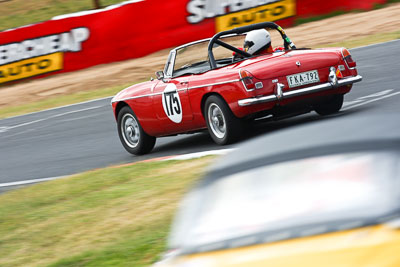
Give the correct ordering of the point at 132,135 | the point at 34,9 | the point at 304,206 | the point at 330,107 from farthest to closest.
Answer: the point at 34,9 < the point at 132,135 < the point at 330,107 < the point at 304,206

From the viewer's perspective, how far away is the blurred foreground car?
8.47ft

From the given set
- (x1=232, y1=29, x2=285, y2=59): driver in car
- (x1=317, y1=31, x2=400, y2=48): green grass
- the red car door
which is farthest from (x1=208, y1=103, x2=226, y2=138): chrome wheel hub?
(x1=317, y1=31, x2=400, y2=48): green grass

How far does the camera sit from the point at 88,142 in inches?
470

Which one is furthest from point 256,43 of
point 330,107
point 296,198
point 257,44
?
point 296,198

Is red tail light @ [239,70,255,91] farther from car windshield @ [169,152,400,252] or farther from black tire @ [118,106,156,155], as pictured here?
car windshield @ [169,152,400,252]

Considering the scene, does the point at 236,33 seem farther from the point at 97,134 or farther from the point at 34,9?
the point at 34,9

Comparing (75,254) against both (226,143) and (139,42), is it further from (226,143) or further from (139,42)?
(139,42)

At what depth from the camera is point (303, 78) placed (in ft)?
27.5

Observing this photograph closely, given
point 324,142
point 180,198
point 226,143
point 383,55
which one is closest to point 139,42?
point 383,55

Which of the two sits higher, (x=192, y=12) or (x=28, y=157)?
(x=192, y=12)

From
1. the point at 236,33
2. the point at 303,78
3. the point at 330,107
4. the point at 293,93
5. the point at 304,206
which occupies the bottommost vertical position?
the point at 330,107

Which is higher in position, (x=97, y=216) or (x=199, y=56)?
(x=199, y=56)

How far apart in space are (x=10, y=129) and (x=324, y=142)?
46.3 ft

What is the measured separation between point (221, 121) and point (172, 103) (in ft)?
2.65
